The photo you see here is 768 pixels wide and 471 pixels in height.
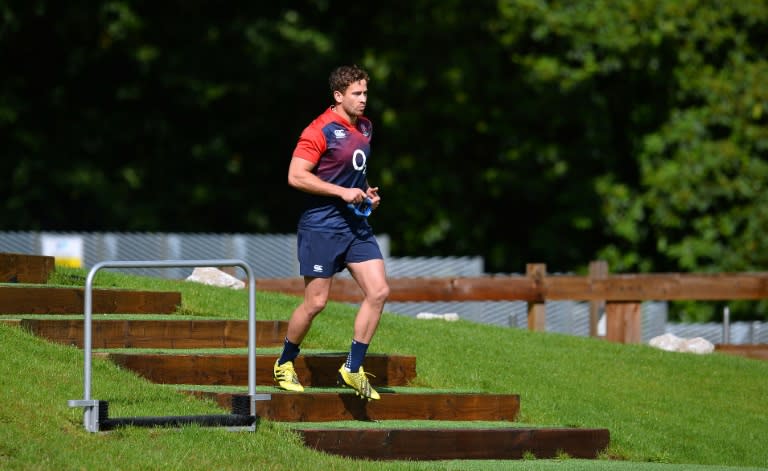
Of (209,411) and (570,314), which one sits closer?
(209,411)

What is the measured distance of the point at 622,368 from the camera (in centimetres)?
1505

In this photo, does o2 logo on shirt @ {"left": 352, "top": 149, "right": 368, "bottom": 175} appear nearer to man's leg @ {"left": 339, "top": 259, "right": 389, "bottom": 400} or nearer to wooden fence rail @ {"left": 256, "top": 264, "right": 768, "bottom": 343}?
man's leg @ {"left": 339, "top": 259, "right": 389, "bottom": 400}

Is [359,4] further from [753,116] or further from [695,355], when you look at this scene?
[695,355]

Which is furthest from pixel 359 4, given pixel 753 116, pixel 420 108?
pixel 753 116

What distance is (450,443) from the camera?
35.1 ft

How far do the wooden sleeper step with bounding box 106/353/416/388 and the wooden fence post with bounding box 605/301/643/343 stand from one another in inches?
252

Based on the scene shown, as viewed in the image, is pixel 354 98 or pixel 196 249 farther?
pixel 196 249

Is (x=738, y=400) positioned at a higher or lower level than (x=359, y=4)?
lower

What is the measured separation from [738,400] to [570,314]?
975 cm

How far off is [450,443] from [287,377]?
121 centimetres

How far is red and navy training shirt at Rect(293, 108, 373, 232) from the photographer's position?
416 inches

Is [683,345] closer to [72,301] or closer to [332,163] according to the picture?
[72,301]

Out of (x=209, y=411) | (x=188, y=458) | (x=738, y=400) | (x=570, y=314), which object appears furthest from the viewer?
(x=570, y=314)

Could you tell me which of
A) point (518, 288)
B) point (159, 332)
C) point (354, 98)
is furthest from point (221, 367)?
point (518, 288)
